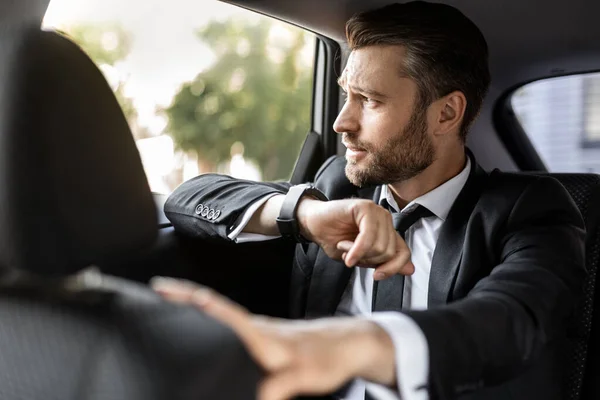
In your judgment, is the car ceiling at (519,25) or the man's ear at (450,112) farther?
the car ceiling at (519,25)

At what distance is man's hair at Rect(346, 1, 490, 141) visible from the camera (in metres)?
1.88

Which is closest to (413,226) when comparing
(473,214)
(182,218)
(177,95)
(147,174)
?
(473,214)

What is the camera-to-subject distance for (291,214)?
66.6 inches

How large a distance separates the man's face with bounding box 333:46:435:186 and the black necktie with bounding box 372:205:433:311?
0.10 meters

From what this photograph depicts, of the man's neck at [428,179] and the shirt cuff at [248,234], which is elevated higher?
the man's neck at [428,179]

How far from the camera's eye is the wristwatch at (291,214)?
1691 millimetres

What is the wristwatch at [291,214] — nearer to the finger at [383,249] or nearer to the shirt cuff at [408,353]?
the finger at [383,249]

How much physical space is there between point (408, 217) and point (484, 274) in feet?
0.85

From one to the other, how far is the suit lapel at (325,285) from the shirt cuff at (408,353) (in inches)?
37.0

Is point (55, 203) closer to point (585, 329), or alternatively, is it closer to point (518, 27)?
point (585, 329)

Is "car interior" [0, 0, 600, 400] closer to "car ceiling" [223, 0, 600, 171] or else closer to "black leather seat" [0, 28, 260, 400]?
"black leather seat" [0, 28, 260, 400]

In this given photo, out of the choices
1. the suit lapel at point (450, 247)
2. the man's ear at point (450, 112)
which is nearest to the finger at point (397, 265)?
the suit lapel at point (450, 247)

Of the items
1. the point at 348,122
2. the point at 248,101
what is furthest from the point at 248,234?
the point at 248,101

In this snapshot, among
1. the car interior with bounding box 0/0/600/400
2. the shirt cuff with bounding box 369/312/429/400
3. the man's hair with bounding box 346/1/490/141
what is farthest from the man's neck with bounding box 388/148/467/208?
the shirt cuff with bounding box 369/312/429/400
